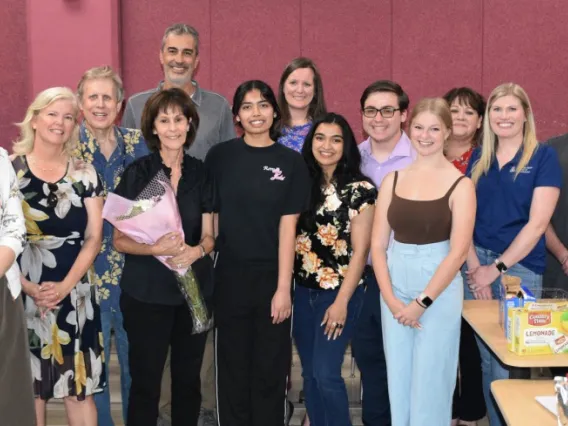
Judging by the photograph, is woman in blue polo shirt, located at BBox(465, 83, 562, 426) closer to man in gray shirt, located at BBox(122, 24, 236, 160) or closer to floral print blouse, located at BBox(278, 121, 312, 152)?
floral print blouse, located at BBox(278, 121, 312, 152)

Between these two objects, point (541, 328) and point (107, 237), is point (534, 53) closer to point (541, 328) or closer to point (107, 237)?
point (541, 328)

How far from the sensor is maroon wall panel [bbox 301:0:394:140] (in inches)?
208

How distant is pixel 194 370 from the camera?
277cm

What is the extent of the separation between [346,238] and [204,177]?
624 millimetres

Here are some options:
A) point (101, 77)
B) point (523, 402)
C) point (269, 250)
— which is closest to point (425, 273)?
point (269, 250)

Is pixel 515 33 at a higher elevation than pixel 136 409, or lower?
higher

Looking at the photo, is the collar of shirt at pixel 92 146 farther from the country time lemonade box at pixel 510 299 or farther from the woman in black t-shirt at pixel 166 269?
the country time lemonade box at pixel 510 299

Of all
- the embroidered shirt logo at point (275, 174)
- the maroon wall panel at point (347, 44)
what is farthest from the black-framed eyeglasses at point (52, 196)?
the maroon wall panel at point (347, 44)

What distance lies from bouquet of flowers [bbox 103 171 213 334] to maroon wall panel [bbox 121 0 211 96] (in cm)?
287

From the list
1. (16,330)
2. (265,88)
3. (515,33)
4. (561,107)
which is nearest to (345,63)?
(515,33)

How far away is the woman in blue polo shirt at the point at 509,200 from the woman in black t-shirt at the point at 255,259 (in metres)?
0.83

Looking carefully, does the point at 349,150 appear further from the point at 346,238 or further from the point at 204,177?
the point at 204,177

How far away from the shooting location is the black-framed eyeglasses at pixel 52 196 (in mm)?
2611

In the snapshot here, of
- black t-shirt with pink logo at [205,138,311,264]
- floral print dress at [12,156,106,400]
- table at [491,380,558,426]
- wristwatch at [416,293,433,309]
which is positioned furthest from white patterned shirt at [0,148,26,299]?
table at [491,380,558,426]
